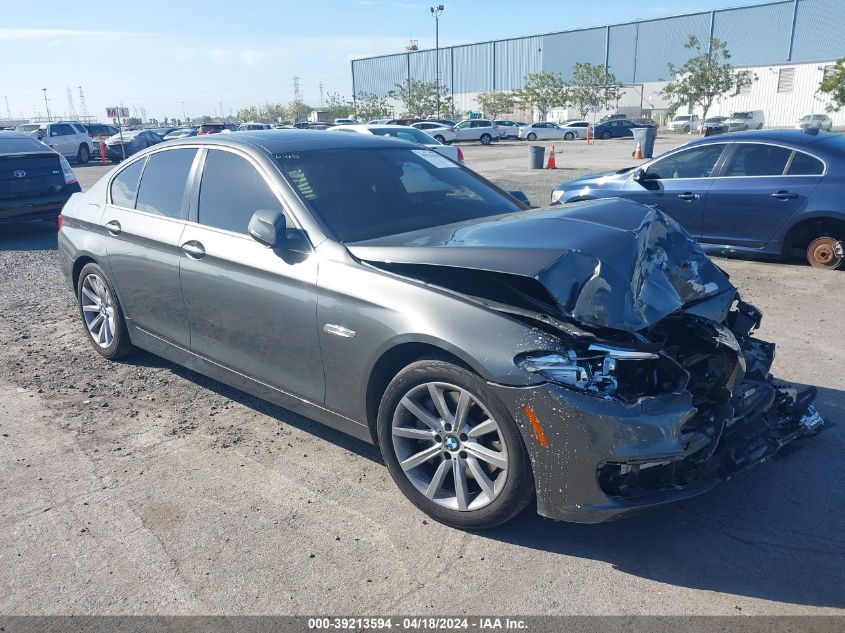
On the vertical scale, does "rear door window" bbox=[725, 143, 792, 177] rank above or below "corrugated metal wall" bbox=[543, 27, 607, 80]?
below

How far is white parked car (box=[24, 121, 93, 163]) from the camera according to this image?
107 ft

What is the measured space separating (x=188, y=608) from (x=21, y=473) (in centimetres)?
173

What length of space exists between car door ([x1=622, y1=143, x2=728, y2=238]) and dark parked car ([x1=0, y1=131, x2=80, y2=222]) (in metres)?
8.81

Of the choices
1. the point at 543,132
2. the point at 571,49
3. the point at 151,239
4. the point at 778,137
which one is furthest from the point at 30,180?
the point at 571,49

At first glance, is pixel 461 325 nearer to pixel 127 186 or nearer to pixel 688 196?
pixel 127 186

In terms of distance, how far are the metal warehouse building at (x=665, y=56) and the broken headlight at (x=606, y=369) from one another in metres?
68.8

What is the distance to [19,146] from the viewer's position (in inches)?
440

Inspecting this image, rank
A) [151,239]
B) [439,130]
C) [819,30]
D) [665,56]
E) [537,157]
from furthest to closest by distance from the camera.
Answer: [665,56], [819,30], [439,130], [537,157], [151,239]

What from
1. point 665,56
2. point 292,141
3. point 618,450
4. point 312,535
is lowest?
point 312,535

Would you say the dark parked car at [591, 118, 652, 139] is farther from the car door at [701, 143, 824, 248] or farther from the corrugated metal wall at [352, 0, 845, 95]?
the car door at [701, 143, 824, 248]

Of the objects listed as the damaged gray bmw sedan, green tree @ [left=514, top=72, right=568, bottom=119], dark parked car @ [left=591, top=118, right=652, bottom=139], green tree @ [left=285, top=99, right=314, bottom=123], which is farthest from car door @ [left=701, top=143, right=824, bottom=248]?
green tree @ [left=285, top=99, right=314, bottom=123]

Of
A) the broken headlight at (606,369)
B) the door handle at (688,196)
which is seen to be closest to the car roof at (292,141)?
the broken headlight at (606,369)

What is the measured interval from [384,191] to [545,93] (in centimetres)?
7593

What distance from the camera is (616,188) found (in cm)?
907
